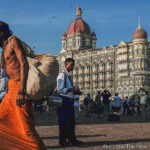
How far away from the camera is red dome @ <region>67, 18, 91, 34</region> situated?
8126cm

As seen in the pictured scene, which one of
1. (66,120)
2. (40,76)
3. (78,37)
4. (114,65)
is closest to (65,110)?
(66,120)

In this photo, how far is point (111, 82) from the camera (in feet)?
210

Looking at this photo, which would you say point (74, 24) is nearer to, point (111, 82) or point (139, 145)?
point (111, 82)

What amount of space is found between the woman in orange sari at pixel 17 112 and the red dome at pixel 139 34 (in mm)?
57968

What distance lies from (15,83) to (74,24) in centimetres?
8053

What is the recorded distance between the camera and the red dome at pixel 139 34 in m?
60.1

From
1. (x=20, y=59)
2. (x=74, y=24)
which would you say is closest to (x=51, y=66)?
(x=20, y=59)

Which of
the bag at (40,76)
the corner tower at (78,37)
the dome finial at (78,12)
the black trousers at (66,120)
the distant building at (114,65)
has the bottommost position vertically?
the black trousers at (66,120)

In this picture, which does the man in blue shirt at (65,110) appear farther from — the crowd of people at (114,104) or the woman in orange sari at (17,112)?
the crowd of people at (114,104)

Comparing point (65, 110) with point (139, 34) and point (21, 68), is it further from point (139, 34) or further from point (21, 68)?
point (139, 34)

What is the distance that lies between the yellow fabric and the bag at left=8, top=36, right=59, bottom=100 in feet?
0.71

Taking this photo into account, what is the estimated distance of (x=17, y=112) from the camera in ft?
12.3

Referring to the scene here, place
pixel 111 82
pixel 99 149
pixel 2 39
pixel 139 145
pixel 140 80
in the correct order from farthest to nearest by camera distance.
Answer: pixel 111 82, pixel 140 80, pixel 139 145, pixel 99 149, pixel 2 39

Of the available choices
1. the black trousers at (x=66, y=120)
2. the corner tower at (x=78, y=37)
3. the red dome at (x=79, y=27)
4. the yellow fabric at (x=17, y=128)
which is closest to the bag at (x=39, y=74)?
the yellow fabric at (x=17, y=128)
